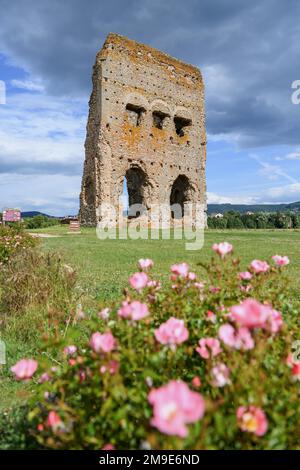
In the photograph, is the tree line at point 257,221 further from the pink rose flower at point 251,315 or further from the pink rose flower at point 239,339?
the pink rose flower at point 251,315

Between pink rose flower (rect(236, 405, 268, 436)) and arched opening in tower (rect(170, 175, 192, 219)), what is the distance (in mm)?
29745

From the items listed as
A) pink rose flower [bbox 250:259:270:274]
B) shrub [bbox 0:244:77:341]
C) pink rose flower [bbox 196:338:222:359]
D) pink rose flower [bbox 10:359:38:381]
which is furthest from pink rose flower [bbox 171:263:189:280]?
shrub [bbox 0:244:77:341]

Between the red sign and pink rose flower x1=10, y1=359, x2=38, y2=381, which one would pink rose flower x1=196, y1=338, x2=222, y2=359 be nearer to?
pink rose flower x1=10, y1=359, x2=38, y2=381

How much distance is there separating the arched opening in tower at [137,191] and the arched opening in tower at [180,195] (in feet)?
12.3

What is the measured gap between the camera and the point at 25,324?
5176mm

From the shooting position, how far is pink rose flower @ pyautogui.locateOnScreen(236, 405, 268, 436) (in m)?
1.52

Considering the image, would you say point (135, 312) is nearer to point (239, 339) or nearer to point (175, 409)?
point (239, 339)

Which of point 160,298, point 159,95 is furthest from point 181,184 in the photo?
point 160,298

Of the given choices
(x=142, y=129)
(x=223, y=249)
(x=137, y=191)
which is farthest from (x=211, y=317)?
(x=137, y=191)

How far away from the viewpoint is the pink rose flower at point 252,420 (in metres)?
1.52
